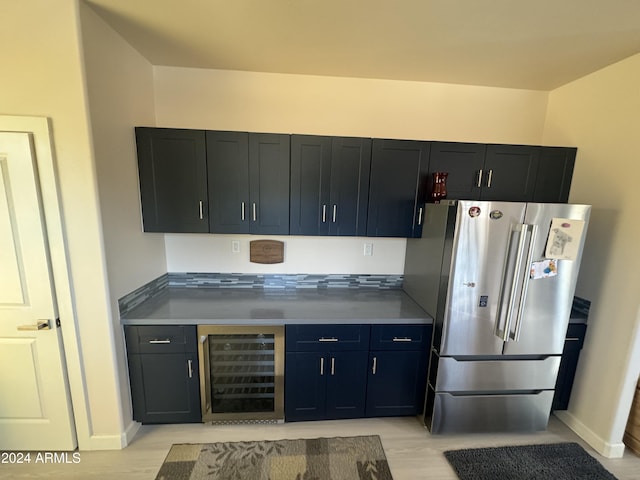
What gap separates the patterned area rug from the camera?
175 centimetres

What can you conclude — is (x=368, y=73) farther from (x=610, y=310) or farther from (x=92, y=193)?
(x=610, y=310)

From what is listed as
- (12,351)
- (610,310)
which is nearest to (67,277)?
(12,351)

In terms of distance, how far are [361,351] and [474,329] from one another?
0.82 m

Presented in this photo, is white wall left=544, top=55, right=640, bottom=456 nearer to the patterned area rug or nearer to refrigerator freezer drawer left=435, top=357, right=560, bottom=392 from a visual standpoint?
refrigerator freezer drawer left=435, top=357, right=560, bottom=392

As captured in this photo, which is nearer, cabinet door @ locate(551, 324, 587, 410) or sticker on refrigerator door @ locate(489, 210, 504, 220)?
sticker on refrigerator door @ locate(489, 210, 504, 220)

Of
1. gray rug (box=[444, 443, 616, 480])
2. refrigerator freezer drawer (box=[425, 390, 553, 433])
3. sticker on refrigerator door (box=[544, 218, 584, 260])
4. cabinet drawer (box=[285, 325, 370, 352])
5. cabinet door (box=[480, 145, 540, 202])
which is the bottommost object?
gray rug (box=[444, 443, 616, 480])

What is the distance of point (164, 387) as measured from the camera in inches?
79.1

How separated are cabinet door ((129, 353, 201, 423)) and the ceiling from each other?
2.18 meters

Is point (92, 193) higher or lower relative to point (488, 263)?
higher

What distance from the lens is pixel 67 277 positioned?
1664mm

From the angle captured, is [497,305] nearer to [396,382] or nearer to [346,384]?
[396,382]

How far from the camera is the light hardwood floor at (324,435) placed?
175 cm

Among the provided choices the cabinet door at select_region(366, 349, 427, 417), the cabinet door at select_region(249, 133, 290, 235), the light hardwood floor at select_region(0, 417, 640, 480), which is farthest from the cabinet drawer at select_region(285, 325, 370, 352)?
the cabinet door at select_region(249, 133, 290, 235)

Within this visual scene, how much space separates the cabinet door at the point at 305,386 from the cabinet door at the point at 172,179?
4.16 ft
